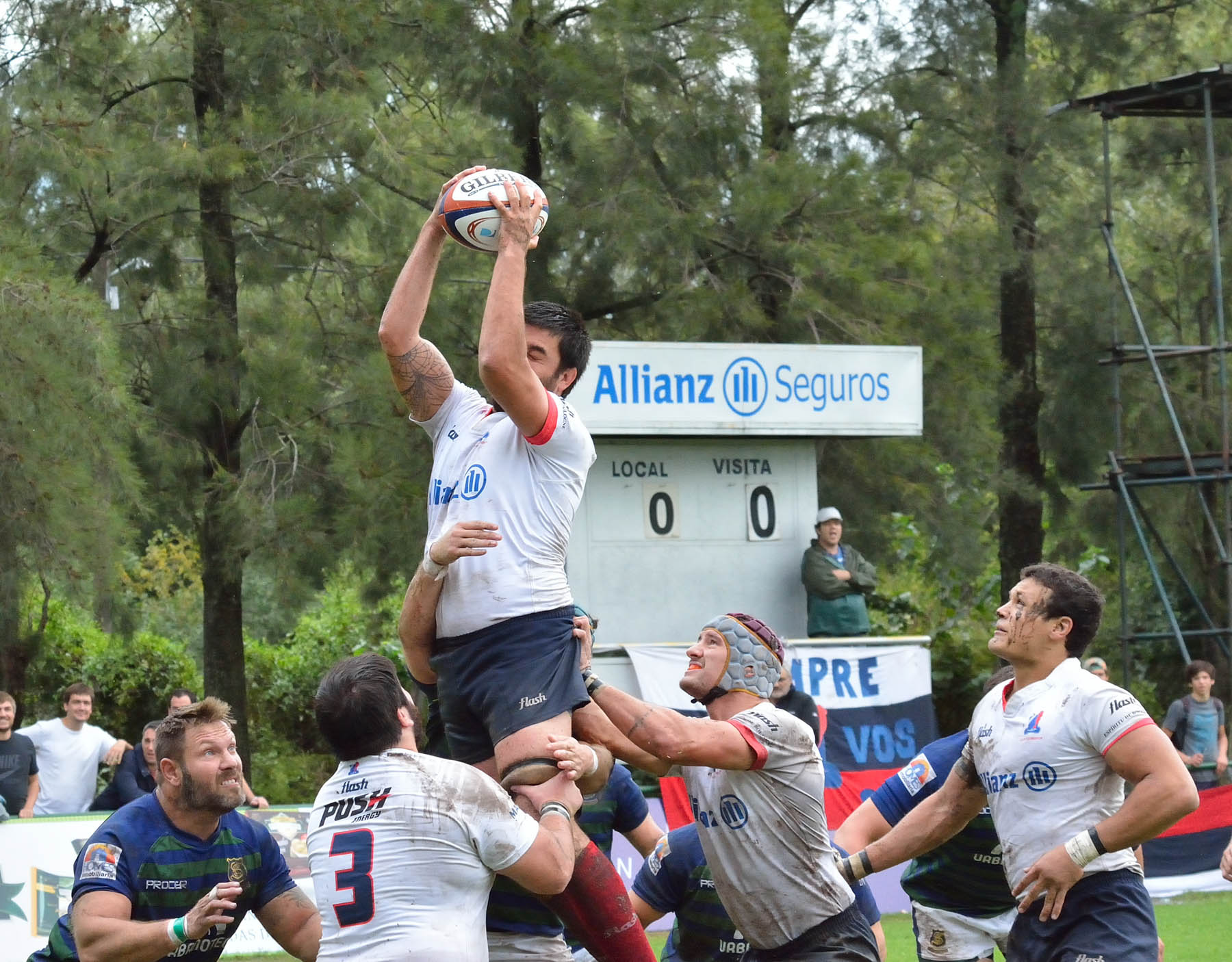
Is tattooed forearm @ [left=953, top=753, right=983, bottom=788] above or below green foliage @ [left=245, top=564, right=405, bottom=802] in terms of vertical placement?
above

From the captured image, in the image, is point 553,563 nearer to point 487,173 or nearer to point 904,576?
point 487,173

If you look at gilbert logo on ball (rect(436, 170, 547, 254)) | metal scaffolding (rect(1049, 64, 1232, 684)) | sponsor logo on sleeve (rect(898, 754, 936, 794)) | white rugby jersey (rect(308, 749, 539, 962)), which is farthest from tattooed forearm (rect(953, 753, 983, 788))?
metal scaffolding (rect(1049, 64, 1232, 684))

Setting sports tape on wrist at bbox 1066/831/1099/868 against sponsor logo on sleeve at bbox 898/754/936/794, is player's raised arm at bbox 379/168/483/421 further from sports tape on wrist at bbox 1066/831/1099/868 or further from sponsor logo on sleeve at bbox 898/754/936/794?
sponsor logo on sleeve at bbox 898/754/936/794

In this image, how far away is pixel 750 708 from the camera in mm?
5453

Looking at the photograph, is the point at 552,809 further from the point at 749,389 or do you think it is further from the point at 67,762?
the point at 749,389

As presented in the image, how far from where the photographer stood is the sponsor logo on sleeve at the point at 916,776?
21.9 feet

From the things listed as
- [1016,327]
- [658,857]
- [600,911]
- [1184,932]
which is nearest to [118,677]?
[1016,327]

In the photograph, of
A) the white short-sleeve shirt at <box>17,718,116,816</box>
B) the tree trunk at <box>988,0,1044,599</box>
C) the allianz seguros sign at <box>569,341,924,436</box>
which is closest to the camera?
the white short-sleeve shirt at <box>17,718,116,816</box>

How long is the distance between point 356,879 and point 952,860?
3.54 m

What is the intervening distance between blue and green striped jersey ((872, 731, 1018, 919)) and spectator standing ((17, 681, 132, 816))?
7266mm

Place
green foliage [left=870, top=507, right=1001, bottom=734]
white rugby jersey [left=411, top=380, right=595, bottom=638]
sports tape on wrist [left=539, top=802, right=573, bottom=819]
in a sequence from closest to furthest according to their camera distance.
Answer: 1. sports tape on wrist [left=539, top=802, right=573, bottom=819]
2. white rugby jersey [left=411, top=380, right=595, bottom=638]
3. green foliage [left=870, top=507, right=1001, bottom=734]

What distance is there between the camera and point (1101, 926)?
527cm

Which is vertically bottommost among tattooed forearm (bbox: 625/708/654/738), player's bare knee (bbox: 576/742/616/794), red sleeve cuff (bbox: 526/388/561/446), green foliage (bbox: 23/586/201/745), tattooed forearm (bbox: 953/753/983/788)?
green foliage (bbox: 23/586/201/745)

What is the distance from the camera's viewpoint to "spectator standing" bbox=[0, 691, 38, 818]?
38.2 feet
